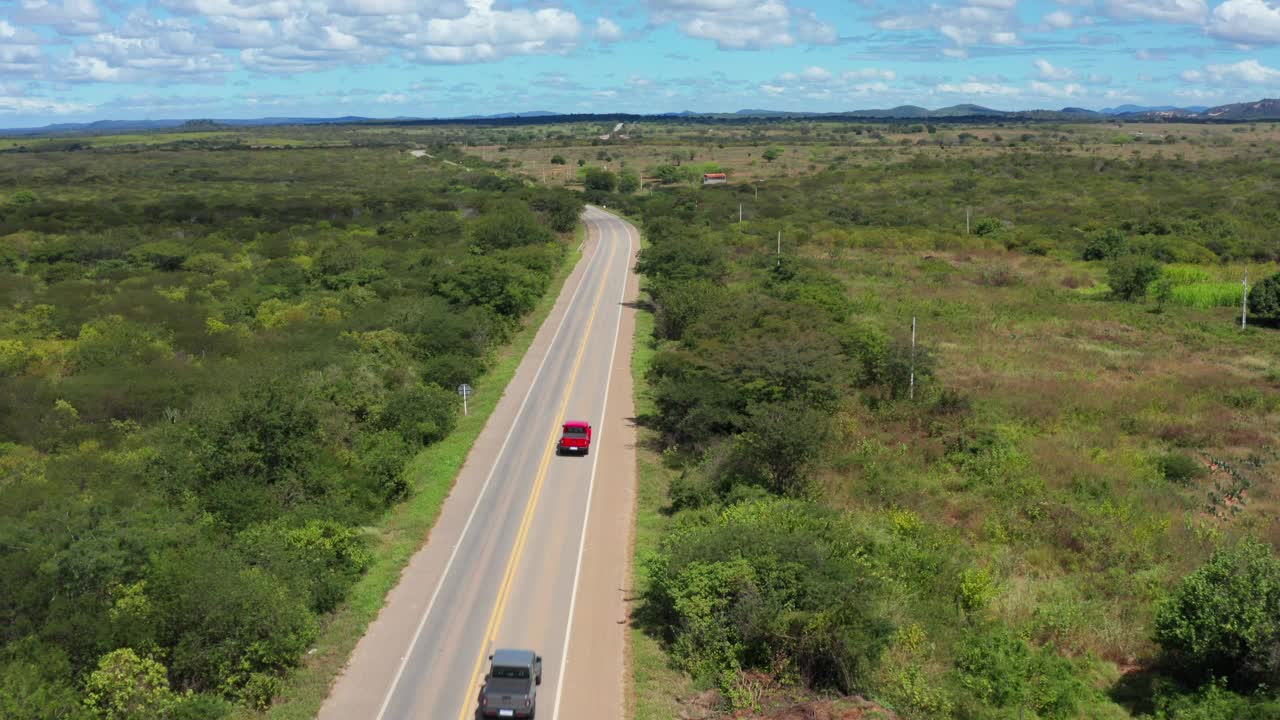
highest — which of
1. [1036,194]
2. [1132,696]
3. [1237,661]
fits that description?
[1036,194]

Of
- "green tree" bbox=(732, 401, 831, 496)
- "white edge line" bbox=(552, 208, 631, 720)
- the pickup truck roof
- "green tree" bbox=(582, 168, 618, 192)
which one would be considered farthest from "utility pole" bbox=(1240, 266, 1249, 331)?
"green tree" bbox=(582, 168, 618, 192)

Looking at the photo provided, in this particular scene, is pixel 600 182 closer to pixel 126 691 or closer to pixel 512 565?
pixel 512 565

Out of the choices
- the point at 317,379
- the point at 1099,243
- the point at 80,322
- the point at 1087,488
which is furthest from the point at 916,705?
the point at 1099,243

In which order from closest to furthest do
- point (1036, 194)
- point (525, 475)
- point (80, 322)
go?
point (525, 475) < point (80, 322) < point (1036, 194)

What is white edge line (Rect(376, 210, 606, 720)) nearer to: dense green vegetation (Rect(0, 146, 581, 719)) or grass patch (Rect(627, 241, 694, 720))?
dense green vegetation (Rect(0, 146, 581, 719))

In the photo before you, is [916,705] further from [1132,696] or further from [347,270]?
[347,270]

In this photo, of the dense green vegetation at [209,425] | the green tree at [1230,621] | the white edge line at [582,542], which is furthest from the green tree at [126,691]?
the green tree at [1230,621]

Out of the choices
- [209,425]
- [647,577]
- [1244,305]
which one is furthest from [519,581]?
[1244,305]

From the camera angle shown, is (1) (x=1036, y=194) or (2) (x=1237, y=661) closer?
(2) (x=1237, y=661)
